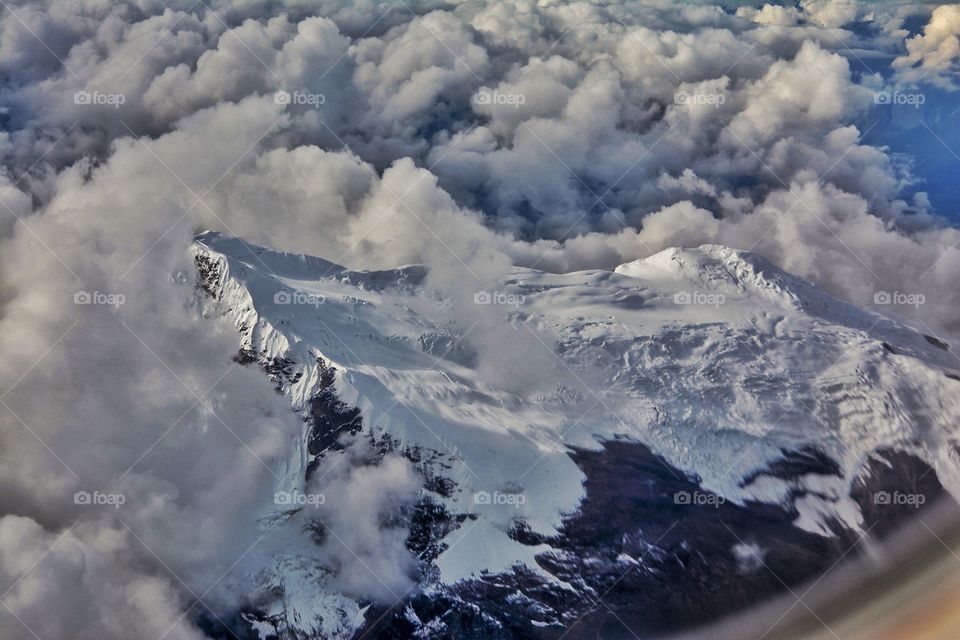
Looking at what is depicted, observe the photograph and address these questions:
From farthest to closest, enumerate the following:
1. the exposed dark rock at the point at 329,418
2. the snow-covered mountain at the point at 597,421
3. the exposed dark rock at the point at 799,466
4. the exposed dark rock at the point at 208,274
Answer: the exposed dark rock at the point at 208,274
the exposed dark rock at the point at 799,466
the exposed dark rock at the point at 329,418
the snow-covered mountain at the point at 597,421

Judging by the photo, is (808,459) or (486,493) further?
(808,459)

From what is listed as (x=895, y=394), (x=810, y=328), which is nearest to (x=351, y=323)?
(x=810, y=328)

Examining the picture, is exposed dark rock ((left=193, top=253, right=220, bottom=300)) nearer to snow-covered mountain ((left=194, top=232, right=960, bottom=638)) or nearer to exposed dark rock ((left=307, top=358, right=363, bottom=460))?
snow-covered mountain ((left=194, top=232, right=960, bottom=638))

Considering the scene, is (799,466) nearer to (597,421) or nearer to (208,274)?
(597,421)

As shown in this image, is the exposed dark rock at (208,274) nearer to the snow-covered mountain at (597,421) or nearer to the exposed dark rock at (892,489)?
the snow-covered mountain at (597,421)

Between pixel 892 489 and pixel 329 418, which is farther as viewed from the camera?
pixel 892 489

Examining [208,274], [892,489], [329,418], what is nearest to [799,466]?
[892,489]

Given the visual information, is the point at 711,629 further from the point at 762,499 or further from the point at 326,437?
the point at 326,437

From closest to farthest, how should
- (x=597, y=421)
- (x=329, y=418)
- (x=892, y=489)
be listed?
(x=329, y=418), (x=892, y=489), (x=597, y=421)

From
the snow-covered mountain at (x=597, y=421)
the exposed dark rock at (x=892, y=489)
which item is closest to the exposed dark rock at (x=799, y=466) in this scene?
the snow-covered mountain at (x=597, y=421)
